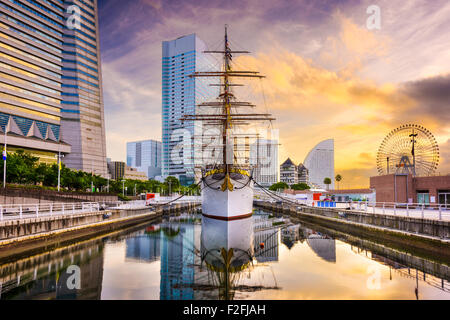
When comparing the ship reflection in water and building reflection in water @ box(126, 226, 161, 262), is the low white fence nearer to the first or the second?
the ship reflection in water

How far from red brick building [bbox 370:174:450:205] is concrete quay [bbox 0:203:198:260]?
107 feet

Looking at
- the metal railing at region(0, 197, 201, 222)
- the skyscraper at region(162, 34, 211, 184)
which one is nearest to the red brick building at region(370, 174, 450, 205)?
the metal railing at region(0, 197, 201, 222)

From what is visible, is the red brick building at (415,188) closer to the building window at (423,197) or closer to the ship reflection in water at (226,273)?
the building window at (423,197)

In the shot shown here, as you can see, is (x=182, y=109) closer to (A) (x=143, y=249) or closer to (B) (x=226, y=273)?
(A) (x=143, y=249)

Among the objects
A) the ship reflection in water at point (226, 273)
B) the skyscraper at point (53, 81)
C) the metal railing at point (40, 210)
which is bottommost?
the ship reflection in water at point (226, 273)

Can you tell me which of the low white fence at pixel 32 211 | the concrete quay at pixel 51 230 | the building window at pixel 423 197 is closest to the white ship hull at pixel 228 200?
the concrete quay at pixel 51 230

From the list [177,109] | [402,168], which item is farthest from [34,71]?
[177,109]

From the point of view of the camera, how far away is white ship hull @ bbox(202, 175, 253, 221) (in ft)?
121

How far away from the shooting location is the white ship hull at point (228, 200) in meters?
36.9

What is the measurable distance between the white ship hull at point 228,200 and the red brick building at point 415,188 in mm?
17773

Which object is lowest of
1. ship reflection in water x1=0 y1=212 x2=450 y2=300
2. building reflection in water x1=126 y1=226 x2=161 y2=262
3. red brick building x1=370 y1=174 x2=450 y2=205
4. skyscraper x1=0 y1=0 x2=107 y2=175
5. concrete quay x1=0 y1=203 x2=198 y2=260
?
building reflection in water x1=126 y1=226 x2=161 y2=262

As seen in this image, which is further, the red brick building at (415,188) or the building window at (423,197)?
the building window at (423,197)

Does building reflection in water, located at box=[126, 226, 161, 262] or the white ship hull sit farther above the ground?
the white ship hull
